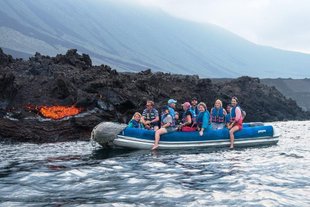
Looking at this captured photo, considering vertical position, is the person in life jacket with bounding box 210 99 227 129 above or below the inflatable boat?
above

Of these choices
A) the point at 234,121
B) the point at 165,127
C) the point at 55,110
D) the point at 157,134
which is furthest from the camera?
the point at 55,110

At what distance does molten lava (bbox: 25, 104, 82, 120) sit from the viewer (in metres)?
29.4

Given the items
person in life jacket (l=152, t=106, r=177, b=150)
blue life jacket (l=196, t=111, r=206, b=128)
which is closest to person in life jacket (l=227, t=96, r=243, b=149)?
blue life jacket (l=196, t=111, r=206, b=128)

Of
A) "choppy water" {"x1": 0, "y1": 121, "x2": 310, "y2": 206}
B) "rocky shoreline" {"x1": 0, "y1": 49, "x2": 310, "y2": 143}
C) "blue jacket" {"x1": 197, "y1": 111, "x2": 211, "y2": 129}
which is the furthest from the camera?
"rocky shoreline" {"x1": 0, "y1": 49, "x2": 310, "y2": 143}

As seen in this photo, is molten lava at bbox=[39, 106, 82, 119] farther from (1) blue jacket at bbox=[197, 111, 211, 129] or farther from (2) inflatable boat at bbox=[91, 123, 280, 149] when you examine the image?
(1) blue jacket at bbox=[197, 111, 211, 129]

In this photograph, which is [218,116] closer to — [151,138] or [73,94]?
[151,138]

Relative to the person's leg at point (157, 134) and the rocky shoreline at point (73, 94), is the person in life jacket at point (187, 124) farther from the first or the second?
the rocky shoreline at point (73, 94)

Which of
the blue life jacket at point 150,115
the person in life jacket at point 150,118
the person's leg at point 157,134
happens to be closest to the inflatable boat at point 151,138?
the person's leg at point 157,134

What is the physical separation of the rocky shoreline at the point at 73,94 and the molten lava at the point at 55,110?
373 millimetres

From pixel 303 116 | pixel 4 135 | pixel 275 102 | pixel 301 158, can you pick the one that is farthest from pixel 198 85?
pixel 301 158

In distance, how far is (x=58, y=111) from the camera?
30.8 m

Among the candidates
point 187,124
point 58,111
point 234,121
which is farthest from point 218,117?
point 58,111

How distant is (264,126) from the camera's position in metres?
22.0

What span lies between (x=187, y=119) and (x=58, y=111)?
14300mm
